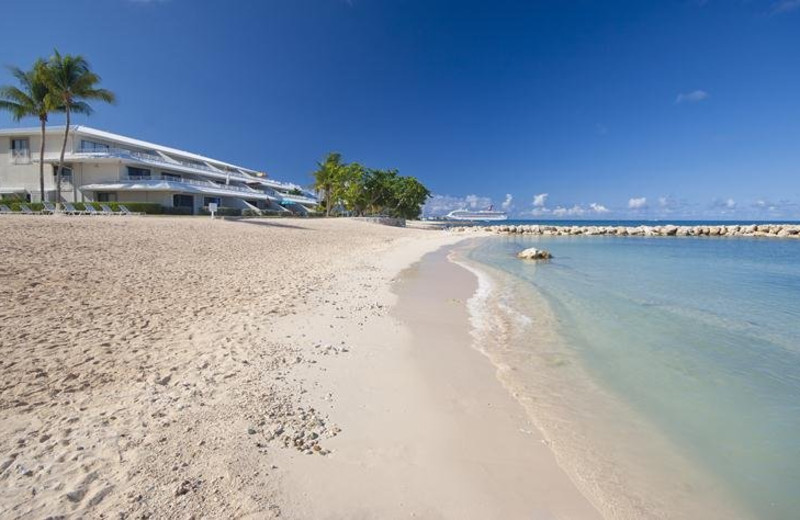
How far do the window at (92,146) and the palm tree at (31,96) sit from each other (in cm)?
537

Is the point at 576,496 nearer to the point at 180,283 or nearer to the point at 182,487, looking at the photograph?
the point at 182,487

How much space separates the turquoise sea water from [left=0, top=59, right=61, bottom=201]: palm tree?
4151cm

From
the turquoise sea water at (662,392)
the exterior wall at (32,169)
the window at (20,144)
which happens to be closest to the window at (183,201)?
the exterior wall at (32,169)

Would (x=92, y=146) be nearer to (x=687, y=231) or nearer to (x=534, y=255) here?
(x=534, y=255)

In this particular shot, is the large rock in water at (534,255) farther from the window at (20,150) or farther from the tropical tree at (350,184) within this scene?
the window at (20,150)

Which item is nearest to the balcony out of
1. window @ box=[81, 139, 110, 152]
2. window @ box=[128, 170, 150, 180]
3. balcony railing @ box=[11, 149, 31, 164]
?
window @ box=[128, 170, 150, 180]

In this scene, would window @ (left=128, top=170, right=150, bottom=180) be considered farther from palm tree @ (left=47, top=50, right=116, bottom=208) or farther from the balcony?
palm tree @ (left=47, top=50, right=116, bottom=208)

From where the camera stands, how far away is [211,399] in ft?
14.7

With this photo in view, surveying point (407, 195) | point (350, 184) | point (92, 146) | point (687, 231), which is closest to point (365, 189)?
point (350, 184)

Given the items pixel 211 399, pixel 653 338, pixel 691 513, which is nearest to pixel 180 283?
pixel 211 399

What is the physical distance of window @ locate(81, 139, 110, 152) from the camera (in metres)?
39.5

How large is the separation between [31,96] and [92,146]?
7095 millimetres

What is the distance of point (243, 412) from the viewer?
4.23 metres

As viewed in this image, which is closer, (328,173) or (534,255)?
(534,255)
